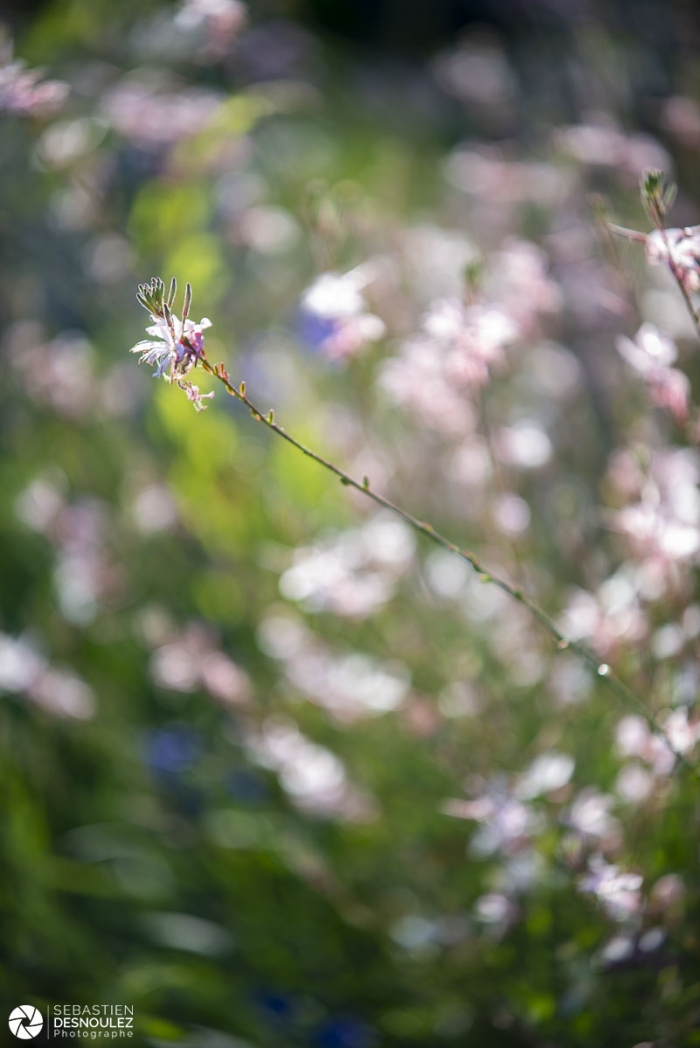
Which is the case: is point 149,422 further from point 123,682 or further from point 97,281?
point 123,682

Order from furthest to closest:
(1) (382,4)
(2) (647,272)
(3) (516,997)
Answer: (1) (382,4) → (2) (647,272) → (3) (516,997)

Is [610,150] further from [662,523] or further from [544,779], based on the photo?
[544,779]

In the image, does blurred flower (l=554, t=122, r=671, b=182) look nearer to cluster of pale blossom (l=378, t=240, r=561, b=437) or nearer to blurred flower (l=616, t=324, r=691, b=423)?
cluster of pale blossom (l=378, t=240, r=561, b=437)

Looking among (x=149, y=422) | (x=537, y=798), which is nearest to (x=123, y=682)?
(x=149, y=422)

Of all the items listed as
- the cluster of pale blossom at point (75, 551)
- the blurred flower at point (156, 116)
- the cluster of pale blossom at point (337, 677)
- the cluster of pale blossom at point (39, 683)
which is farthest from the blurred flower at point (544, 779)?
the blurred flower at point (156, 116)

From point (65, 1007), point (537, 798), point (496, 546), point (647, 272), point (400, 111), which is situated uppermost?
point (400, 111)

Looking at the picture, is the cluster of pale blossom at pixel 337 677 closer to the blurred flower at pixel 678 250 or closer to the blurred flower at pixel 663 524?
the blurred flower at pixel 663 524

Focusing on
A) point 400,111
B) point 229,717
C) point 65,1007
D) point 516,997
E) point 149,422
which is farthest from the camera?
point 400,111

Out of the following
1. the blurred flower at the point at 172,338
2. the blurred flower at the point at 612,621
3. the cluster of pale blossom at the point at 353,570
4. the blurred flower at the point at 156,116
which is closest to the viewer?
the blurred flower at the point at 172,338
